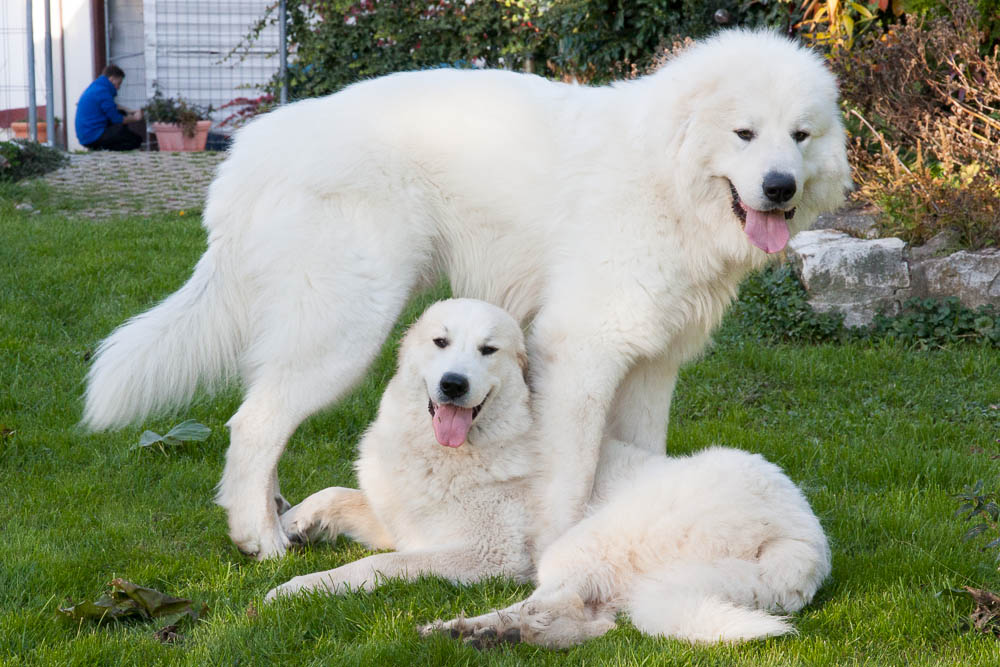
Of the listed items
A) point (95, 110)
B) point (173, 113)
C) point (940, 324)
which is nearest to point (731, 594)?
point (940, 324)

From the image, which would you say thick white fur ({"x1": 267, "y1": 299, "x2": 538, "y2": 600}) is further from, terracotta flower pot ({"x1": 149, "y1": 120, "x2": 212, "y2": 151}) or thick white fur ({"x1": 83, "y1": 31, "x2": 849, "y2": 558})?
terracotta flower pot ({"x1": 149, "y1": 120, "x2": 212, "y2": 151})

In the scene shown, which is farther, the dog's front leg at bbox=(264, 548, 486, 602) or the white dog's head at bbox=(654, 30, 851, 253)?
the white dog's head at bbox=(654, 30, 851, 253)

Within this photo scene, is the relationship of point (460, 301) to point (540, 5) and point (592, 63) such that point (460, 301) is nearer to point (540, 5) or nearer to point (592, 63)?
point (592, 63)

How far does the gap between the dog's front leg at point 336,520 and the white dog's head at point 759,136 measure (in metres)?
1.57

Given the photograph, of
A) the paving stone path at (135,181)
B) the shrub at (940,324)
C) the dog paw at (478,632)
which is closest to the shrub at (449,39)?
the paving stone path at (135,181)

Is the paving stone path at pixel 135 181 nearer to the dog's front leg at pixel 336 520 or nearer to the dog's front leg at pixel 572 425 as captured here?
the dog's front leg at pixel 336 520

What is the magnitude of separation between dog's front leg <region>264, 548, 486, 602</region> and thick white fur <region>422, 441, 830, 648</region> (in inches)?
9.8

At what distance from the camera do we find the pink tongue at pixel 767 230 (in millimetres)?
3477

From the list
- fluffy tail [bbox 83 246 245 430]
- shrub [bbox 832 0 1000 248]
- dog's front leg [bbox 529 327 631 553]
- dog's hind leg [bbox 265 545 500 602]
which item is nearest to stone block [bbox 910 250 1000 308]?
shrub [bbox 832 0 1000 248]

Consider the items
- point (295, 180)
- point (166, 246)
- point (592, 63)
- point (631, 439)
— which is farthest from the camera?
point (592, 63)

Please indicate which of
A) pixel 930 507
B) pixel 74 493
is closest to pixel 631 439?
pixel 930 507

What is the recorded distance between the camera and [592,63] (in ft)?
33.8

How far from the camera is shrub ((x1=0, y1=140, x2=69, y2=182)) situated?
10.4 meters

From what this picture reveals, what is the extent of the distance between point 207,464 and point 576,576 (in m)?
1.95
